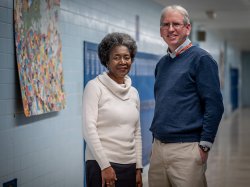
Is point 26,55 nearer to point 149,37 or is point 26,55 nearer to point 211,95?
point 211,95

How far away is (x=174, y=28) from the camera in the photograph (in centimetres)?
272

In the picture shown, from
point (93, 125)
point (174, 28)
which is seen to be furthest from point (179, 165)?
point (174, 28)

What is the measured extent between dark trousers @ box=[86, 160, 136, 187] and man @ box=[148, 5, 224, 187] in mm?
245

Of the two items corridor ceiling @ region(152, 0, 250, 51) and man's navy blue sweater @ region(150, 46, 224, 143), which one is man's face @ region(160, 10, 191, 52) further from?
Result: corridor ceiling @ region(152, 0, 250, 51)

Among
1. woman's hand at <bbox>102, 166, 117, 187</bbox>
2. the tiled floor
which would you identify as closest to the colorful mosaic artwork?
woman's hand at <bbox>102, 166, 117, 187</bbox>

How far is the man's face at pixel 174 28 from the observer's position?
273 centimetres

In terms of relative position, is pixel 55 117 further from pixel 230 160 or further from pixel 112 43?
pixel 230 160

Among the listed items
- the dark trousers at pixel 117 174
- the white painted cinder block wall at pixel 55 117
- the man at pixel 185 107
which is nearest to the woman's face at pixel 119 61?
the man at pixel 185 107

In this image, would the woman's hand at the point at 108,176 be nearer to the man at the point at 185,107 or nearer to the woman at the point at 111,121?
the woman at the point at 111,121

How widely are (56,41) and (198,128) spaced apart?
5.47ft

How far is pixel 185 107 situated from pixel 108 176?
2.01 ft

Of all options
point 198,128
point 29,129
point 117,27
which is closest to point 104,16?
point 117,27

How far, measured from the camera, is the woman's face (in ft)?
8.70

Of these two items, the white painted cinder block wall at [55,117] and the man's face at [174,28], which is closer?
the man's face at [174,28]
